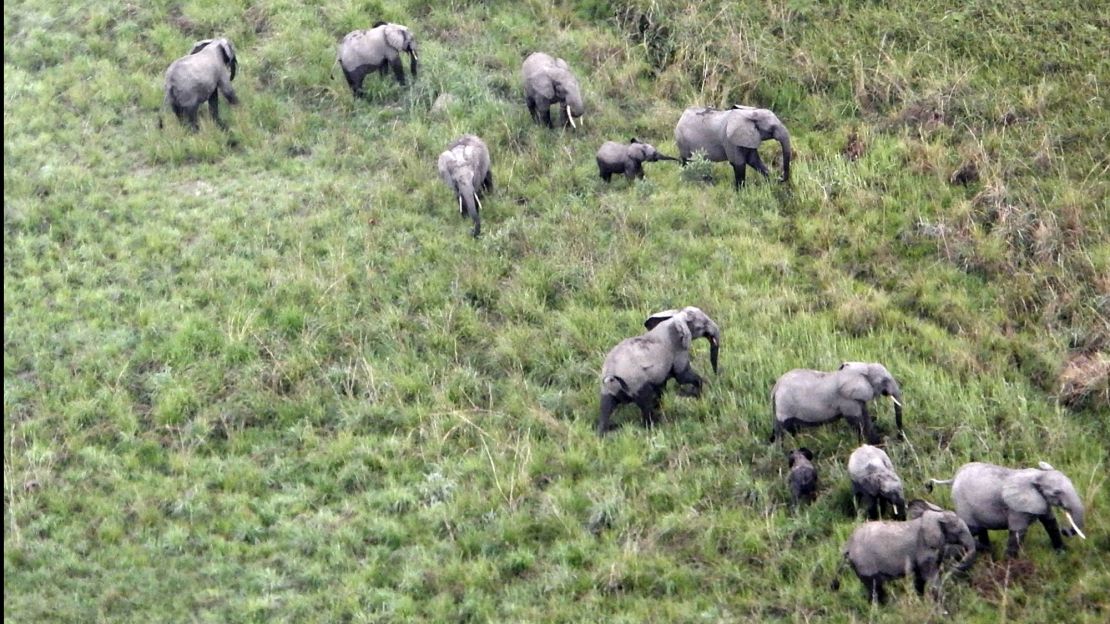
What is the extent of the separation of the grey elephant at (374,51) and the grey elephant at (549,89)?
170cm

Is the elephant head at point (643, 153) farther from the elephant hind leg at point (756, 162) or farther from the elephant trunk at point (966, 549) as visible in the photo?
the elephant trunk at point (966, 549)

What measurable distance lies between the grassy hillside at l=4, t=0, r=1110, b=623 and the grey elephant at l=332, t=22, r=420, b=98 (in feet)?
0.83

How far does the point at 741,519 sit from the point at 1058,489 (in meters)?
2.21

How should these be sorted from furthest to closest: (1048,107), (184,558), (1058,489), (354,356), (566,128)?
1. (566,128)
2. (1048,107)
3. (354,356)
4. (184,558)
5. (1058,489)

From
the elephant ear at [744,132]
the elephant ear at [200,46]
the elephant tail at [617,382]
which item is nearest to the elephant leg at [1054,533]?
the elephant tail at [617,382]

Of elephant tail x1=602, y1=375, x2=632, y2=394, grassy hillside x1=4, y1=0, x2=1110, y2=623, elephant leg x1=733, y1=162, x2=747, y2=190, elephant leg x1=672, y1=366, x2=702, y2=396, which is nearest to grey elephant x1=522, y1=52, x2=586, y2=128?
grassy hillside x1=4, y1=0, x2=1110, y2=623

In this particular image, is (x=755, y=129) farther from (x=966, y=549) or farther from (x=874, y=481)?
(x=966, y=549)

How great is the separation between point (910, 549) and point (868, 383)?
1786mm

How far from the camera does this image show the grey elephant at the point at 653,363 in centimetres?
1090

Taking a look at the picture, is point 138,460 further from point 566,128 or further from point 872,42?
Result: point 872,42

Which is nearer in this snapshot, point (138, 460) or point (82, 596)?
point (82, 596)

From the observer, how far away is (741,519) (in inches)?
386

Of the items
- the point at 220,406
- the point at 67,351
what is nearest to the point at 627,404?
the point at 220,406

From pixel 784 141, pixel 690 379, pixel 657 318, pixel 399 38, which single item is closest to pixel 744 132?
pixel 784 141
